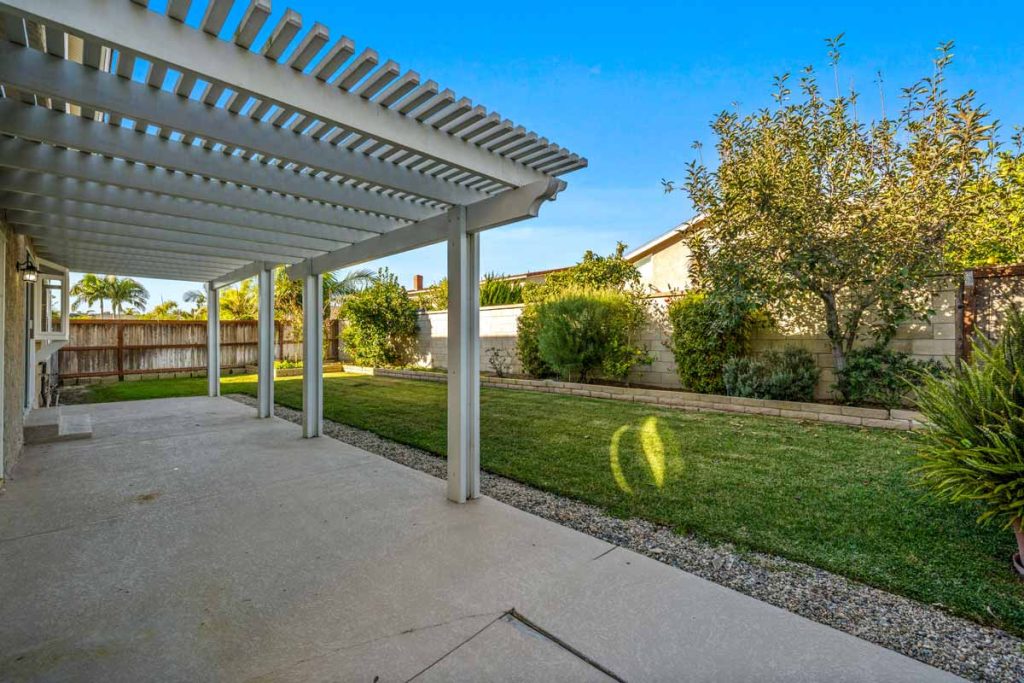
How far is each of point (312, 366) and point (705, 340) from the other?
6318 millimetres

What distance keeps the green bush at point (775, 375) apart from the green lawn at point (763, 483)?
2.59ft

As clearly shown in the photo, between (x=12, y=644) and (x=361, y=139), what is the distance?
3.30 m

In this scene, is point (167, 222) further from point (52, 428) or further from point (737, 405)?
point (737, 405)

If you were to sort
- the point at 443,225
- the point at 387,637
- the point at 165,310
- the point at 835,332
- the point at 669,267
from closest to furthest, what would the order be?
1. the point at 387,637
2. the point at 443,225
3. the point at 835,332
4. the point at 669,267
5. the point at 165,310

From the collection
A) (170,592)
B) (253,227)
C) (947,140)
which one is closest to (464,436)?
(170,592)

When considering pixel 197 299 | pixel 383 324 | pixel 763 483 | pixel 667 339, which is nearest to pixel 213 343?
pixel 383 324

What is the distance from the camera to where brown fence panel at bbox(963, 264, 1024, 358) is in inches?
227

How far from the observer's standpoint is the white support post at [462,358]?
411cm

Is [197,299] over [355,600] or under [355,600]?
over

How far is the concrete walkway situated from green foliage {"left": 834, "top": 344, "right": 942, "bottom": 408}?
18.2 ft

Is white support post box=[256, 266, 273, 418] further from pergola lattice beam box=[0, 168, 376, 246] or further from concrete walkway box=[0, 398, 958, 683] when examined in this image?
concrete walkway box=[0, 398, 958, 683]

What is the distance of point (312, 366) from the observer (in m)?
6.62

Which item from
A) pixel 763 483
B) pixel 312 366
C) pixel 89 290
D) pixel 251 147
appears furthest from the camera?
pixel 89 290

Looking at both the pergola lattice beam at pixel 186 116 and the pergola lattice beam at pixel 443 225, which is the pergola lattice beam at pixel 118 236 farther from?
the pergola lattice beam at pixel 186 116
